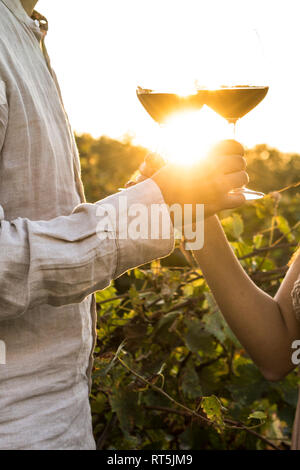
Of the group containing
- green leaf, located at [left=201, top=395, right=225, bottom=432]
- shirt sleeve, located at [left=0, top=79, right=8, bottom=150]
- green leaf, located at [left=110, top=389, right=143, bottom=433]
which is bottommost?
green leaf, located at [left=110, top=389, right=143, bottom=433]

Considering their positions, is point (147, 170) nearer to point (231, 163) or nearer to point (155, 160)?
point (155, 160)

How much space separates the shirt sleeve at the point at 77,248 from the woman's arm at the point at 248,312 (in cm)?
55

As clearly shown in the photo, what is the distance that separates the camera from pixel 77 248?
1.14m

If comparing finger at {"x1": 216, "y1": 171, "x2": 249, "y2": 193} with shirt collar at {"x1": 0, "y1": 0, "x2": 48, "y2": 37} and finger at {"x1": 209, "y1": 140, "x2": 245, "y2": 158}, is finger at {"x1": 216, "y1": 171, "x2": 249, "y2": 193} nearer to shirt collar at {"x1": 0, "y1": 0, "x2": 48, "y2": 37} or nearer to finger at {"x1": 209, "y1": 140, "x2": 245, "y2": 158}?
finger at {"x1": 209, "y1": 140, "x2": 245, "y2": 158}

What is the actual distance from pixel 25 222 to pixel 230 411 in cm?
134

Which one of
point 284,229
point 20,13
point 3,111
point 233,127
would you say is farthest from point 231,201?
point 284,229

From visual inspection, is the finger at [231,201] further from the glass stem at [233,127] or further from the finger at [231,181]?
the glass stem at [233,127]

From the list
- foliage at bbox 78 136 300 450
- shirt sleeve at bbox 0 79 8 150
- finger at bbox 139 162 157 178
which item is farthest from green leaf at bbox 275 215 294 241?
shirt sleeve at bbox 0 79 8 150

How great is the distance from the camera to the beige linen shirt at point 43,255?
3.67 feet

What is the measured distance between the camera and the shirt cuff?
46.4 inches

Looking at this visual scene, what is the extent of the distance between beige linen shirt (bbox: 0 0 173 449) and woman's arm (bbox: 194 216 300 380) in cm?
50

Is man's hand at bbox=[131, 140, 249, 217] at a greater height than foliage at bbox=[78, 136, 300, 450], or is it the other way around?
man's hand at bbox=[131, 140, 249, 217]

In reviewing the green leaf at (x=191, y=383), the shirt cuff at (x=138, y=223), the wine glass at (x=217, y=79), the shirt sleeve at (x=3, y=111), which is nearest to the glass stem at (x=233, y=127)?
the wine glass at (x=217, y=79)
